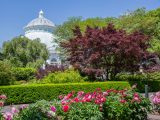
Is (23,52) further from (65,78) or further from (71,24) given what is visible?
(65,78)

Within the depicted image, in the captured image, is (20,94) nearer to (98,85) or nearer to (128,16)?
(98,85)

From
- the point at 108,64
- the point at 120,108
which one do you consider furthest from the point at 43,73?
the point at 120,108

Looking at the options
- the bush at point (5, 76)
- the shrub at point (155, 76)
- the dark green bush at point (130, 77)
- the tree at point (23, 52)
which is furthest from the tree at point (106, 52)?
the tree at point (23, 52)

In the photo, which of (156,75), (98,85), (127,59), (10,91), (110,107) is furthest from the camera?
(156,75)

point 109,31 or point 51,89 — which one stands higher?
point 109,31

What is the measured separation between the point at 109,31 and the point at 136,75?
15.3 ft

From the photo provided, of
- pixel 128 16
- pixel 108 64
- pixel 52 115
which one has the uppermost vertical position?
pixel 128 16

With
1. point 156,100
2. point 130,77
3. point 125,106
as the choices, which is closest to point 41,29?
point 130,77

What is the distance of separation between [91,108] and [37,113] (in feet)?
5.07

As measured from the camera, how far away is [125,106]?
985 centimetres

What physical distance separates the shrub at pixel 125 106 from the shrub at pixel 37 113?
6.30 feet

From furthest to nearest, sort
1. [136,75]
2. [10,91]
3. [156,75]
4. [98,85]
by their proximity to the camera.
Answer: [156,75] → [136,75] → [98,85] → [10,91]

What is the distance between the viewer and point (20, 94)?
19234mm

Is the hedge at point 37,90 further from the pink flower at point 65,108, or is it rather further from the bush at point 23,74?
the bush at point 23,74
